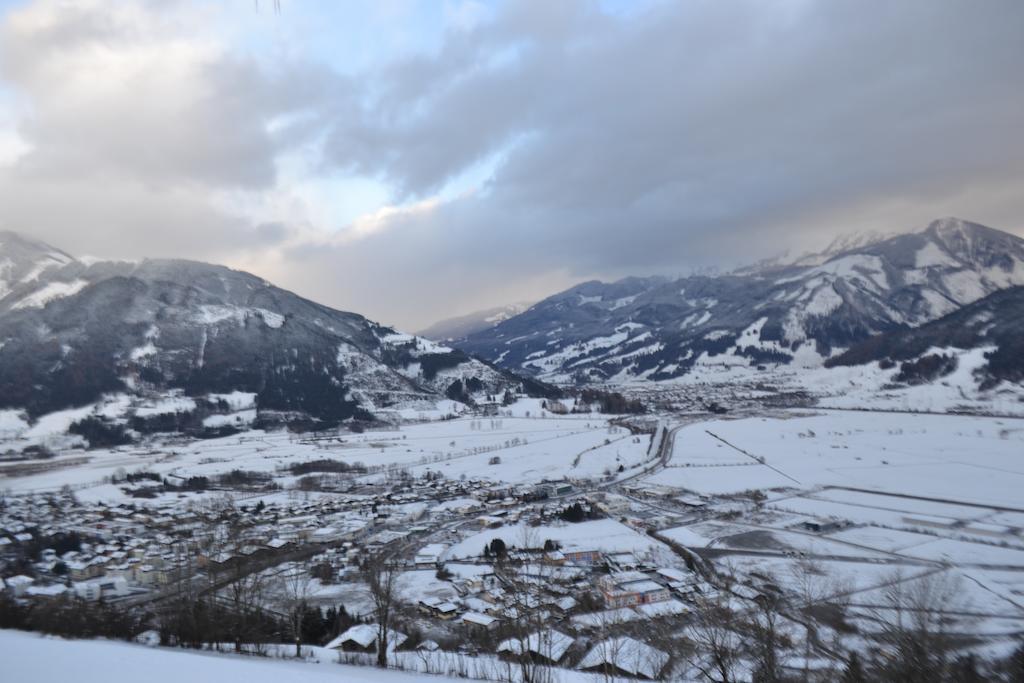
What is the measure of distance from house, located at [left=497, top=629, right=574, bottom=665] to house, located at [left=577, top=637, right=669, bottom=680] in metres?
0.59

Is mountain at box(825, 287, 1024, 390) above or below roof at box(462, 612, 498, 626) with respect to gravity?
above

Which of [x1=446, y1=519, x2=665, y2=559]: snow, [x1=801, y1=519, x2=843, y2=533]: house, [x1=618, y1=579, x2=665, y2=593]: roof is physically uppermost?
[x1=618, y1=579, x2=665, y2=593]: roof

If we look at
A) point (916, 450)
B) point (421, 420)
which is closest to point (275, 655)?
point (916, 450)

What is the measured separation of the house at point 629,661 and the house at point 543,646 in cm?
59

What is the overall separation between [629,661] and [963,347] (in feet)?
414

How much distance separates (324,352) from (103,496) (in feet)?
260

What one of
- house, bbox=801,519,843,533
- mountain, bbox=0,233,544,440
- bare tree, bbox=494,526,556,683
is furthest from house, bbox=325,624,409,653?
mountain, bbox=0,233,544,440

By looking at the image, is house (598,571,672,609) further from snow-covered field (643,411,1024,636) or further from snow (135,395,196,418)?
snow (135,395,196,418)

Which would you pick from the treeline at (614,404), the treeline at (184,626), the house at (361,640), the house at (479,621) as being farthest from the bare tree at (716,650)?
the treeline at (614,404)

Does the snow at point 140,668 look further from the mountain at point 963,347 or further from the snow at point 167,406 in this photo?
the mountain at point 963,347

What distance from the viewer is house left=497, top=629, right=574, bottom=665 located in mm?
10609

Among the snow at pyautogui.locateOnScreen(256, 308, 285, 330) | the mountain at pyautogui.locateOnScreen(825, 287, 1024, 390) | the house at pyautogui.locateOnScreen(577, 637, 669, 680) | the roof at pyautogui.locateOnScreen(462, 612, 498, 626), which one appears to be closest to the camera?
the house at pyautogui.locateOnScreen(577, 637, 669, 680)

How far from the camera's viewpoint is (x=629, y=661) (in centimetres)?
1251

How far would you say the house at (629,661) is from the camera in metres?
10.9
